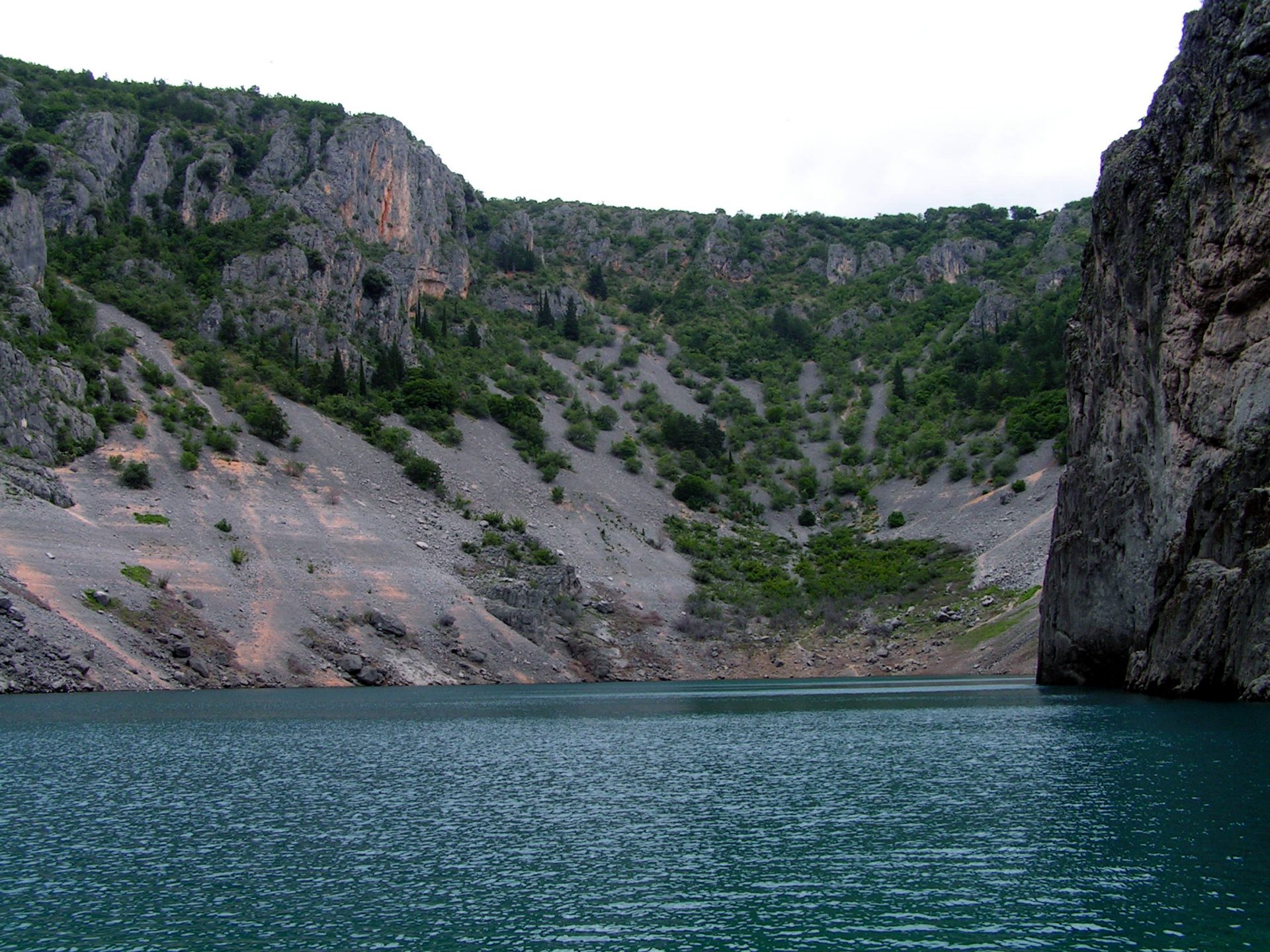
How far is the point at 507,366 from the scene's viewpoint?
131 meters

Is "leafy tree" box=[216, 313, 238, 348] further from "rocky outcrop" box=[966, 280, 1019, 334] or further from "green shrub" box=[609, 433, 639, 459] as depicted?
"rocky outcrop" box=[966, 280, 1019, 334]

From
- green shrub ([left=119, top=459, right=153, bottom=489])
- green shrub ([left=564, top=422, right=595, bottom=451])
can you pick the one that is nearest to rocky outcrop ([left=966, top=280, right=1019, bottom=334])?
green shrub ([left=564, top=422, right=595, bottom=451])

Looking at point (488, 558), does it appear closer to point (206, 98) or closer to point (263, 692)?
point (263, 692)

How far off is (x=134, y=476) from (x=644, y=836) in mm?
67126

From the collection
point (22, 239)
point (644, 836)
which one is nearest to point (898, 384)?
point (22, 239)

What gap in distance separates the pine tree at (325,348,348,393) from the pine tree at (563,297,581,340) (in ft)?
165

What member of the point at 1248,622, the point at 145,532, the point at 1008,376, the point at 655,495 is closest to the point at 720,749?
the point at 1248,622

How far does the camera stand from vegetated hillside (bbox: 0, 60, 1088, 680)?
87812 mm

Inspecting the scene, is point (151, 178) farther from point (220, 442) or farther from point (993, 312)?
point (993, 312)

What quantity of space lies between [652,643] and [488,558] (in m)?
15.7

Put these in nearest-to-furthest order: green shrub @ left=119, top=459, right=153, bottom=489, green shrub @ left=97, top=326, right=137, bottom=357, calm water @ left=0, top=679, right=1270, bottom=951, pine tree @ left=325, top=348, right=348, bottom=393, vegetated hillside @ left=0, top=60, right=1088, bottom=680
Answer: calm water @ left=0, top=679, right=1270, bottom=951 → green shrub @ left=119, top=459, right=153, bottom=489 → vegetated hillside @ left=0, top=60, right=1088, bottom=680 → green shrub @ left=97, top=326, right=137, bottom=357 → pine tree @ left=325, top=348, right=348, bottom=393

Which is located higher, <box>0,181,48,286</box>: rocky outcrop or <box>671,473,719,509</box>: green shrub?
<box>0,181,48,286</box>: rocky outcrop

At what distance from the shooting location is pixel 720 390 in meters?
151

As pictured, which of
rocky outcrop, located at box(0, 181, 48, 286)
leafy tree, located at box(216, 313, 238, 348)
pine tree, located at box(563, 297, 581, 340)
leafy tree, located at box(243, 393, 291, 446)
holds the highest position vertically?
pine tree, located at box(563, 297, 581, 340)
